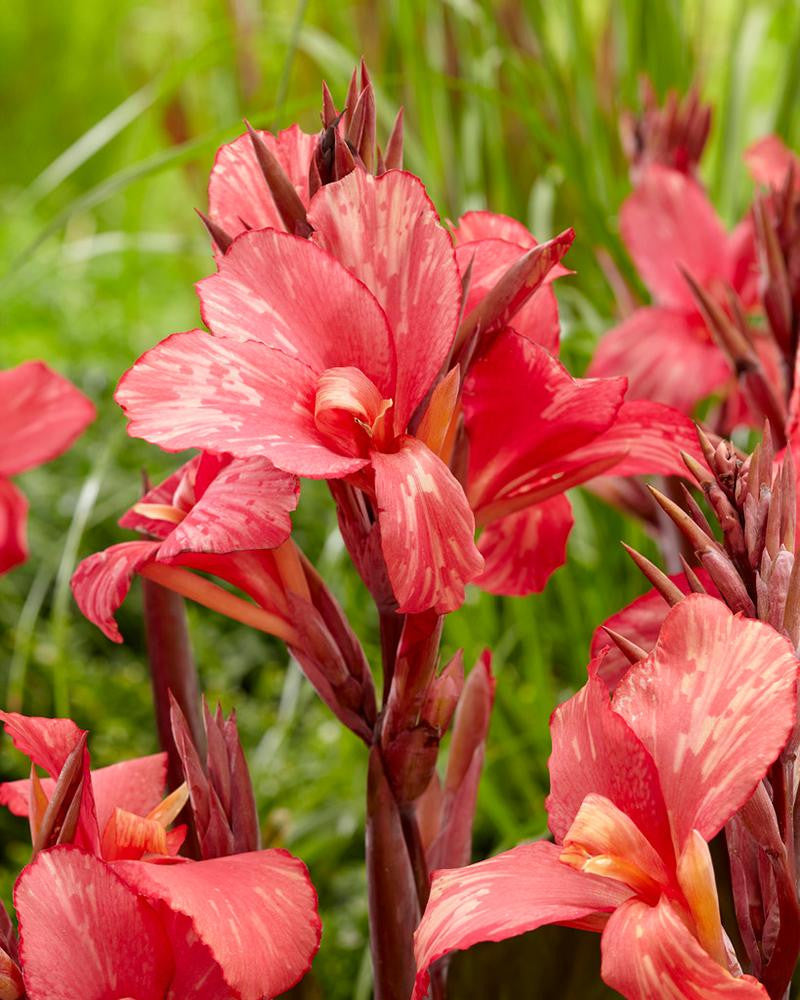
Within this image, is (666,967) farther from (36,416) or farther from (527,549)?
(36,416)

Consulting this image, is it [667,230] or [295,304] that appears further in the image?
[667,230]

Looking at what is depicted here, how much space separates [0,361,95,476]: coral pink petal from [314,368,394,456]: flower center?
0.57 ft

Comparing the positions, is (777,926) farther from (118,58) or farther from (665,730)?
(118,58)

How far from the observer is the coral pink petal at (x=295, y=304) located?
28 centimetres

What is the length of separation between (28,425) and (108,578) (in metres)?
0.15

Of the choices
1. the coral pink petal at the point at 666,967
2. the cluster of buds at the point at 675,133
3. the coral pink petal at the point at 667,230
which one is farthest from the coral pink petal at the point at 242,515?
the cluster of buds at the point at 675,133

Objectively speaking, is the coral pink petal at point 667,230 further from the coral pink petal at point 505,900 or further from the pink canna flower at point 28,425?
the coral pink petal at point 505,900

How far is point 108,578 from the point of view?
1.01 feet

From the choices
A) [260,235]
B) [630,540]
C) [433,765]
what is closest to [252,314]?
[260,235]

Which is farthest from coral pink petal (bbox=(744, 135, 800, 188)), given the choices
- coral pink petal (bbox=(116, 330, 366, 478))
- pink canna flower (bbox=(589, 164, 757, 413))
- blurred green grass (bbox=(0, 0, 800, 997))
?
coral pink petal (bbox=(116, 330, 366, 478))

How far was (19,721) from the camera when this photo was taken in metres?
0.28

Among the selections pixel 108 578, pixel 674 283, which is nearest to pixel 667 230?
pixel 674 283

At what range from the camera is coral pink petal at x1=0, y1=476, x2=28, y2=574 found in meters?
0.44

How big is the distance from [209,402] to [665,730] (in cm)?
12
